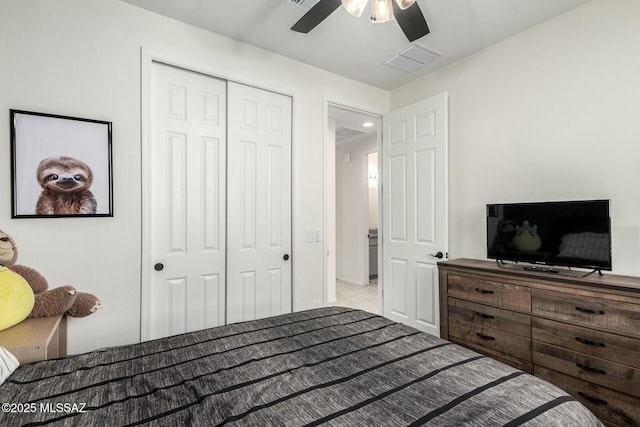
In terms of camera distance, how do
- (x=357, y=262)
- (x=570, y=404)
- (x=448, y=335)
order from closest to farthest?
(x=570, y=404) → (x=448, y=335) → (x=357, y=262)

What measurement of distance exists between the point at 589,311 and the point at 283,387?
1.85 meters

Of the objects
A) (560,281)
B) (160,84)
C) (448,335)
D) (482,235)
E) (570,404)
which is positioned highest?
(160,84)

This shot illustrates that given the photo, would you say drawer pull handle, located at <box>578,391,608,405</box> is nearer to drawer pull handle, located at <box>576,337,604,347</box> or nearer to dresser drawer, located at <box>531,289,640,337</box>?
drawer pull handle, located at <box>576,337,604,347</box>

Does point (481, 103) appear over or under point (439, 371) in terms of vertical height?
over

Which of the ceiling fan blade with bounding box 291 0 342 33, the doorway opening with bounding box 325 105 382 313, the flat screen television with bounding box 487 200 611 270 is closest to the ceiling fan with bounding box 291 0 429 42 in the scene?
the ceiling fan blade with bounding box 291 0 342 33

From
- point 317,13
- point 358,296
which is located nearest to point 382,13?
point 317,13

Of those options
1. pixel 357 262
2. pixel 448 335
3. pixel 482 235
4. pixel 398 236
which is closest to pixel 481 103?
pixel 482 235

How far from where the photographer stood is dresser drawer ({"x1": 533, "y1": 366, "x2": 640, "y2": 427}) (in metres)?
1.65

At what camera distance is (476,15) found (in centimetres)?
226

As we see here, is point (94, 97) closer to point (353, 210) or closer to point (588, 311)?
point (588, 311)

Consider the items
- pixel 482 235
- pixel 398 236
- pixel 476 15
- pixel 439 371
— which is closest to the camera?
pixel 439 371

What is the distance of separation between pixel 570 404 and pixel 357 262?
4.74 meters

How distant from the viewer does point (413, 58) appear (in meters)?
2.83

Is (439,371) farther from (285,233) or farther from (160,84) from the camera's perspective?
(160,84)
